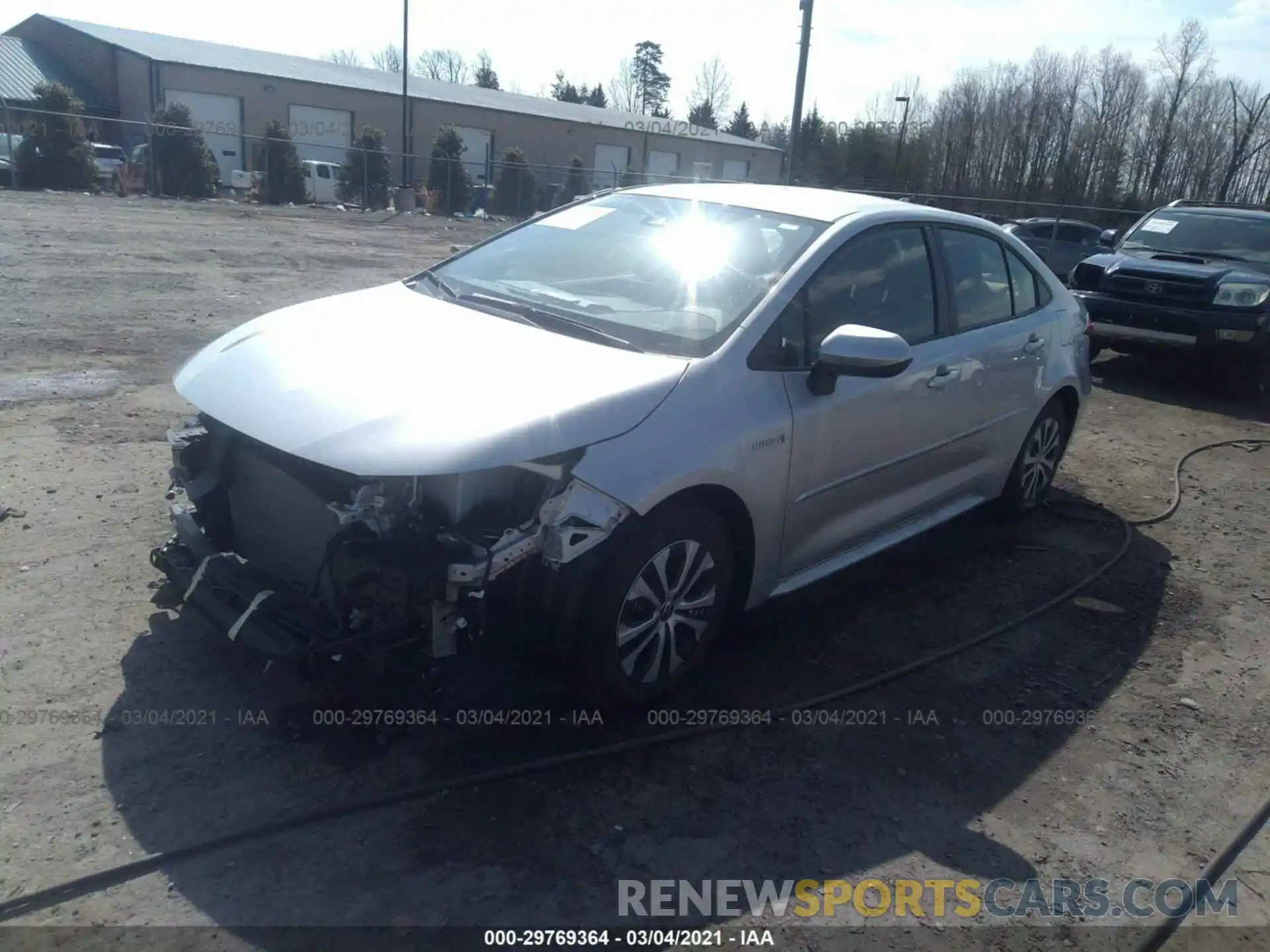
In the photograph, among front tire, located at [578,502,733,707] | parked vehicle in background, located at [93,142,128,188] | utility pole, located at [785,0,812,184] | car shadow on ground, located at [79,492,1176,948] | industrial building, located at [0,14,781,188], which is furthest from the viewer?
industrial building, located at [0,14,781,188]

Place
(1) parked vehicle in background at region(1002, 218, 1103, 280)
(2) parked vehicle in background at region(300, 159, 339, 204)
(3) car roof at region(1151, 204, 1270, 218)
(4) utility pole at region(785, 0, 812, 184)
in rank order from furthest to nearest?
(2) parked vehicle in background at region(300, 159, 339, 204)
(1) parked vehicle in background at region(1002, 218, 1103, 280)
(4) utility pole at region(785, 0, 812, 184)
(3) car roof at region(1151, 204, 1270, 218)

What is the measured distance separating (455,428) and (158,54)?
139 feet

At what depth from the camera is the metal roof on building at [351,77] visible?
39875 mm

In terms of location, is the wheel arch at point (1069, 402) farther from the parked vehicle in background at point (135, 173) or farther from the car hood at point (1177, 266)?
the parked vehicle in background at point (135, 173)

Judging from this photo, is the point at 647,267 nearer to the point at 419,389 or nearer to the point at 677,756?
the point at 419,389

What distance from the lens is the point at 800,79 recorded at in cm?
1717

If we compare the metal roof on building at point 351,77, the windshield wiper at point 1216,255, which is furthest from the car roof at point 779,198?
the metal roof on building at point 351,77

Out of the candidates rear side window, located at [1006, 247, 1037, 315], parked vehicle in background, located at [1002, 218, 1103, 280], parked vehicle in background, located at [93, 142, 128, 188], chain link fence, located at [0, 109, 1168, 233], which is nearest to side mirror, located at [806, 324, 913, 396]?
rear side window, located at [1006, 247, 1037, 315]

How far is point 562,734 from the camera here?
349 centimetres

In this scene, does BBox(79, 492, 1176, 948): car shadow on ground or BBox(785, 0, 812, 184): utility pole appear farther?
BBox(785, 0, 812, 184): utility pole

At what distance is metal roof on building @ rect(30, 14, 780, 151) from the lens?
131 feet

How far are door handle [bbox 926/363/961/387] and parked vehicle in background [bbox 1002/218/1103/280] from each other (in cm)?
1694

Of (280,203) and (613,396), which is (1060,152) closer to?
(280,203)
